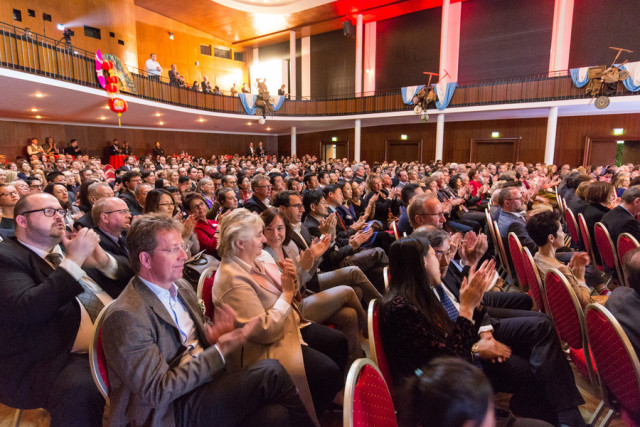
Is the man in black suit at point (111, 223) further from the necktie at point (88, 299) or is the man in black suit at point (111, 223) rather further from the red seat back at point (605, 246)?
the red seat back at point (605, 246)

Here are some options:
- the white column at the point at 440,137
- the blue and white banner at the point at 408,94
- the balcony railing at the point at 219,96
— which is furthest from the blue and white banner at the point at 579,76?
the blue and white banner at the point at 408,94

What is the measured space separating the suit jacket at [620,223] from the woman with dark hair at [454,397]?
3178 mm

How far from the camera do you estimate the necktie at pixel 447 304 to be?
6.11ft

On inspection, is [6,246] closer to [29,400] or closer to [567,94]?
[29,400]

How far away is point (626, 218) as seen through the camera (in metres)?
3.24

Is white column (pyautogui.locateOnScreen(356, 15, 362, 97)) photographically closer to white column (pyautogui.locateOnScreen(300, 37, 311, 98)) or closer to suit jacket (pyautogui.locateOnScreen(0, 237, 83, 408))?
white column (pyautogui.locateOnScreen(300, 37, 311, 98))

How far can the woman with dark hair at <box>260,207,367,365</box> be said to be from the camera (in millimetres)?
2215

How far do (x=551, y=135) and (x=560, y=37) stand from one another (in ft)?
12.6

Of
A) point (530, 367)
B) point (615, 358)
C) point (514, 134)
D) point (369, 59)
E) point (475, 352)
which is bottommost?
point (530, 367)

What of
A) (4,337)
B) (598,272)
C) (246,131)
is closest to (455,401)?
(4,337)

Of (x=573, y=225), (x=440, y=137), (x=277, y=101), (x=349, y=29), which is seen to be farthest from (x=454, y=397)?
(x=349, y=29)

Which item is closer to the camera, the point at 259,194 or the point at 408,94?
the point at 259,194

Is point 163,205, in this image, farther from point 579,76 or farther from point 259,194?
point 579,76

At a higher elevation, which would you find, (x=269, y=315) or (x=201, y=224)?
(x=201, y=224)
